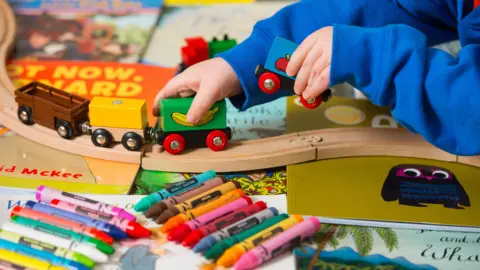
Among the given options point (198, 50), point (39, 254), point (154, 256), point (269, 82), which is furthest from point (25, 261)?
point (198, 50)

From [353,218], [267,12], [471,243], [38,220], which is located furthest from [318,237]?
[267,12]

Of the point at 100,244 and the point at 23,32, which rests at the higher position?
the point at 23,32

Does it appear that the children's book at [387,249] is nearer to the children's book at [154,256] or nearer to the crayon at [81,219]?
the children's book at [154,256]

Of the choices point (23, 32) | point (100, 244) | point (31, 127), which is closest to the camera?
point (100, 244)

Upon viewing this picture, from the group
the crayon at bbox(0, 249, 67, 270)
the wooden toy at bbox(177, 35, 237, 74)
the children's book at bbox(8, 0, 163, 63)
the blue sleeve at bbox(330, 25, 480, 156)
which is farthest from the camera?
the children's book at bbox(8, 0, 163, 63)

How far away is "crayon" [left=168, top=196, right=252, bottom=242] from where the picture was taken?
62 cm

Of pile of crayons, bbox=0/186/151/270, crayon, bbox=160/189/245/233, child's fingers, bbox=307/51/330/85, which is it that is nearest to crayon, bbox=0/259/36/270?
pile of crayons, bbox=0/186/151/270

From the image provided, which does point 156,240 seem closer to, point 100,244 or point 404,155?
point 100,244

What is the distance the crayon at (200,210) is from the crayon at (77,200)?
1.6 inches

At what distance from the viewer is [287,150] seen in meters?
0.78

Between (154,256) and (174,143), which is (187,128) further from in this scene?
(154,256)

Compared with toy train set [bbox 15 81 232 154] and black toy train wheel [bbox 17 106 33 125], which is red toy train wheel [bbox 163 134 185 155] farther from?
black toy train wheel [bbox 17 106 33 125]

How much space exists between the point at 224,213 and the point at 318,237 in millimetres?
95

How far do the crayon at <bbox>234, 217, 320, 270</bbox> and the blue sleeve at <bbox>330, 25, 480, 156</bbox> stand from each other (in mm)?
156
